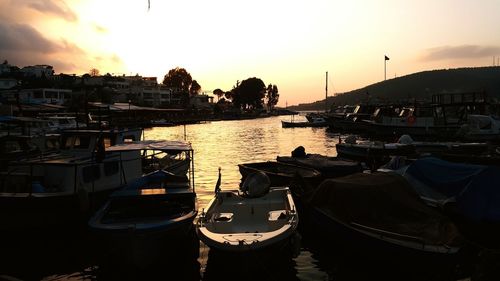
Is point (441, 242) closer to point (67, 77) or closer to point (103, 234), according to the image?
point (103, 234)

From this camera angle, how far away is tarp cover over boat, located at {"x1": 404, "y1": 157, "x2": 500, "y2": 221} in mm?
14914

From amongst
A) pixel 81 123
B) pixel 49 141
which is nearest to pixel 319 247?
pixel 49 141

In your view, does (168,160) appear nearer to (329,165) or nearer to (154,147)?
(154,147)

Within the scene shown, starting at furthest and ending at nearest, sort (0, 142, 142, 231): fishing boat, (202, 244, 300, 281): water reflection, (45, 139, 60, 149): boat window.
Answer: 1. (45, 139, 60, 149): boat window
2. (0, 142, 142, 231): fishing boat
3. (202, 244, 300, 281): water reflection

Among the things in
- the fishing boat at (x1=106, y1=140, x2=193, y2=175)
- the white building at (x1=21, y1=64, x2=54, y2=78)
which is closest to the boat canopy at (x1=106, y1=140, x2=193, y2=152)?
the fishing boat at (x1=106, y1=140, x2=193, y2=175)

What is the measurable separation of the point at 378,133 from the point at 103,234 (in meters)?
53.5

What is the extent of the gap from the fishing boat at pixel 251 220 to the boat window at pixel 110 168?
6.29 m

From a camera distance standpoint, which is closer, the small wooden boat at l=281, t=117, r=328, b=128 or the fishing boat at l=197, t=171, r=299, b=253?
the fishing boat at l=197, t=171, r=299, b=253

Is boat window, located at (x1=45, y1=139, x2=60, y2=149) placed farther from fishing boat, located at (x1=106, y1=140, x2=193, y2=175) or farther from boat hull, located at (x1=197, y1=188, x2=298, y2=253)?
boat hull, located at (x1=197, y1=188, x2=298, y2=253)

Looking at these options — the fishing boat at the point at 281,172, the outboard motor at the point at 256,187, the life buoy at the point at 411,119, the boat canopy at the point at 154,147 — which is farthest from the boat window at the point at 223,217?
the life buoy at the point at 411,119

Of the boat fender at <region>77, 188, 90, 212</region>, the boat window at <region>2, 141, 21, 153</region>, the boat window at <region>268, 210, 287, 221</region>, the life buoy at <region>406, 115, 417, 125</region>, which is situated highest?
the life buoy at <region>406, 115, 417, 125</region>

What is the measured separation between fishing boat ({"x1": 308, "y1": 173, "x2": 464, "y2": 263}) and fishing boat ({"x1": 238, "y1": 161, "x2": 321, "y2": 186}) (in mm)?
4866

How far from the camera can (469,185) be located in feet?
51.2

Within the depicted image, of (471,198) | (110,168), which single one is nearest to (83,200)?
(110,168)
